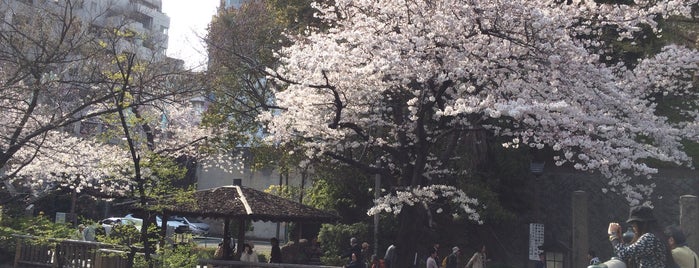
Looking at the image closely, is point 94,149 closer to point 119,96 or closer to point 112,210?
point 119,96

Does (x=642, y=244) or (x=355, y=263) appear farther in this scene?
(x=355, y=263)

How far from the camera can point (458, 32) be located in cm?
1380

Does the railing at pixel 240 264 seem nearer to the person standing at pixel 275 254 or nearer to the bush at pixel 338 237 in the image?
the person standing at pixel 275 254

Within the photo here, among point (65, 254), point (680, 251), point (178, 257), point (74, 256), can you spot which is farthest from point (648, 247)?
point (65, 254)

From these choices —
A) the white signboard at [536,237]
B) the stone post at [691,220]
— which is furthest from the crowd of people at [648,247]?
the white signboard at [536,237]

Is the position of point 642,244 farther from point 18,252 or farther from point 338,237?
point 338,237

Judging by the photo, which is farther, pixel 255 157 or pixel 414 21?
pixel 255 157

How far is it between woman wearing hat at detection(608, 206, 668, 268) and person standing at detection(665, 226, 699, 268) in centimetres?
14

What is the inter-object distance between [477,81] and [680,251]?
703 cm

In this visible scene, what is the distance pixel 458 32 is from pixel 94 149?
11.4 meters

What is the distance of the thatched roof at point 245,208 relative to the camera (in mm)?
16047

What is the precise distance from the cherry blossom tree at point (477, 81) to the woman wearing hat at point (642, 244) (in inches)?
188

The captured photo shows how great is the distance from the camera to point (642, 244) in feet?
23.9

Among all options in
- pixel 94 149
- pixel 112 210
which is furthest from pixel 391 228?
pixel 112 210
